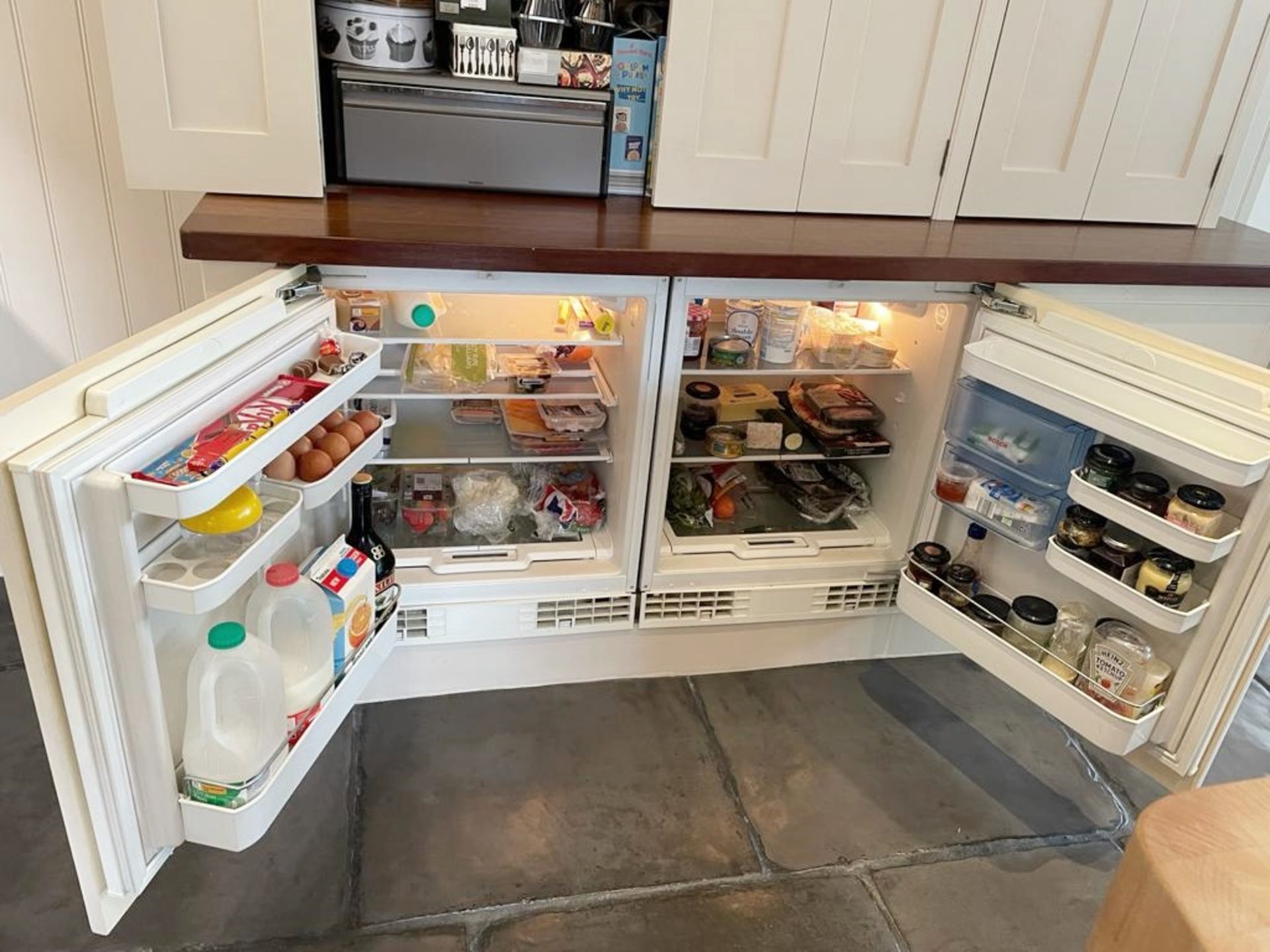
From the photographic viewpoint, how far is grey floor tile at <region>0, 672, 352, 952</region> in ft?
4.75

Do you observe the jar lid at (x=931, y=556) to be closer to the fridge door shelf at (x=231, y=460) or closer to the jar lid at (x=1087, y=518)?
the jar lid at (x=1087, y=518)

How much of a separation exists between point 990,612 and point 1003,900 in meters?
0.50

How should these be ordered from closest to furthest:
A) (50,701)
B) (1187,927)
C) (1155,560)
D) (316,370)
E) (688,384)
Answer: (1187,927) < (50,701) < (316,370) < (1155,560) < (688,384)

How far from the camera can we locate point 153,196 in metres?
1.95

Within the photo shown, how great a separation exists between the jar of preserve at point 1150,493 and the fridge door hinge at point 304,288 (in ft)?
4.27

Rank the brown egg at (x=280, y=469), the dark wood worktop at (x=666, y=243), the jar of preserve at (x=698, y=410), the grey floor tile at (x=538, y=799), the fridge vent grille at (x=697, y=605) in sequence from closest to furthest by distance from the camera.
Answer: the brown egg at (x=280, y=469) < the dark wood worktop at (x=666, y=243) < the grey floor tile at (x=538, y=799) < the fridge vent grille at (x=697, y=605) < the jar of preserve at (x=698, y=410)

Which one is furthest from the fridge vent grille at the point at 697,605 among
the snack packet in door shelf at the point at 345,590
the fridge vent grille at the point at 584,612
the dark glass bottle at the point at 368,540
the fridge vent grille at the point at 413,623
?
the snack packet in door shelf at the point at 345,590

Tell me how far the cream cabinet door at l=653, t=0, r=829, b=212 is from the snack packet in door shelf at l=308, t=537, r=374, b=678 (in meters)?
0.93

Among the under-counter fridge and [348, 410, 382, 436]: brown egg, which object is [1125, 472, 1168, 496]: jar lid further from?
[348, 410, 382, 436]: brown egg

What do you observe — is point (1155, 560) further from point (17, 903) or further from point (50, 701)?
point (17, 903)

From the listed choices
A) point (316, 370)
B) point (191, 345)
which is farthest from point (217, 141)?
point (191, 345)

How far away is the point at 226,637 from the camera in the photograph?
1.12 metres

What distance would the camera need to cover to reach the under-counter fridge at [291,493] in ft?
3.21

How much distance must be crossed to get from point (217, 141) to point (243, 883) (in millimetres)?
1257
